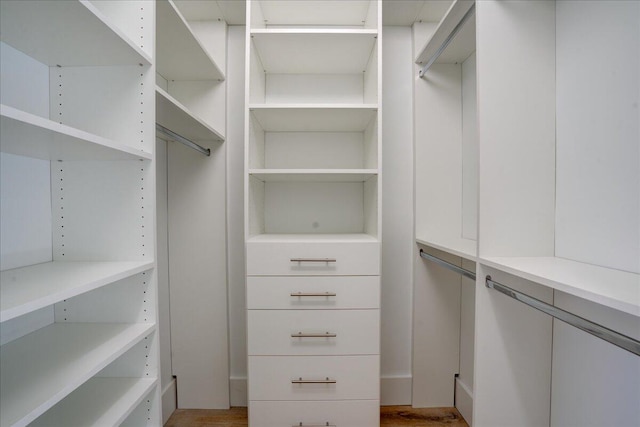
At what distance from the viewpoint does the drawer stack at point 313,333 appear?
1.31 meters

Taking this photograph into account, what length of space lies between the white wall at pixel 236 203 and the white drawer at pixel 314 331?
476 mm

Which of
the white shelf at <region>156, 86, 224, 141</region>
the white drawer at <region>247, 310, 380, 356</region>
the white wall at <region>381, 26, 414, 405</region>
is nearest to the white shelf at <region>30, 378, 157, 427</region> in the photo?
the white drawer at <region>247, 310, 380, 356</region>

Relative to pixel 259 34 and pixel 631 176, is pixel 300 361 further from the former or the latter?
pixel 259 34

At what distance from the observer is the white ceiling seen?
1555mm

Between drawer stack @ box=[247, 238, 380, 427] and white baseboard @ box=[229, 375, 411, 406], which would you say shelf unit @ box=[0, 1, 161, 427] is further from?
white baseboard @ box=[229, 375, 411, 406]

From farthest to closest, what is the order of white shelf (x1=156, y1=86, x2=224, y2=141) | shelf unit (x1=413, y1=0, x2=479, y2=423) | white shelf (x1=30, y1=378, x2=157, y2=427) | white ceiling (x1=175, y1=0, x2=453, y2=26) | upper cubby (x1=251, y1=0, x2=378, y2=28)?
1. shelf unit (x1=413, y1=0, x2=479, y2=423)
2. white ceiling (x1=175, y1=0, x2=453, y2=26)
3. upper cubby (x1=251, y1=0, x2=378, y2=28)
4. white shelf (x1=156, y1=86, x2=224, y2=141)
5. white shelf (x1=30, y1=378, x2=157, y2=427)

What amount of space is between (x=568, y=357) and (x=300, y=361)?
0.99m

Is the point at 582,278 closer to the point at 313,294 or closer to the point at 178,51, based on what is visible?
the point at 313,294

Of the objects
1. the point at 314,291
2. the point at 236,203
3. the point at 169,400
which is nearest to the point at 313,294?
the point at 314,291

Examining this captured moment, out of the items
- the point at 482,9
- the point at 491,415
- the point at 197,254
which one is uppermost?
the point at 482,9

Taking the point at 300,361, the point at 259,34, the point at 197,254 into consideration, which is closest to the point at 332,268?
the point at 300,361

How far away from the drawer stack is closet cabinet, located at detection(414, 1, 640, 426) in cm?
43

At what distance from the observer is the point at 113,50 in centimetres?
84

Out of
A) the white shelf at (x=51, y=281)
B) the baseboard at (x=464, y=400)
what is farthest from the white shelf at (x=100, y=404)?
the baseboard at (x=464, y=400)
